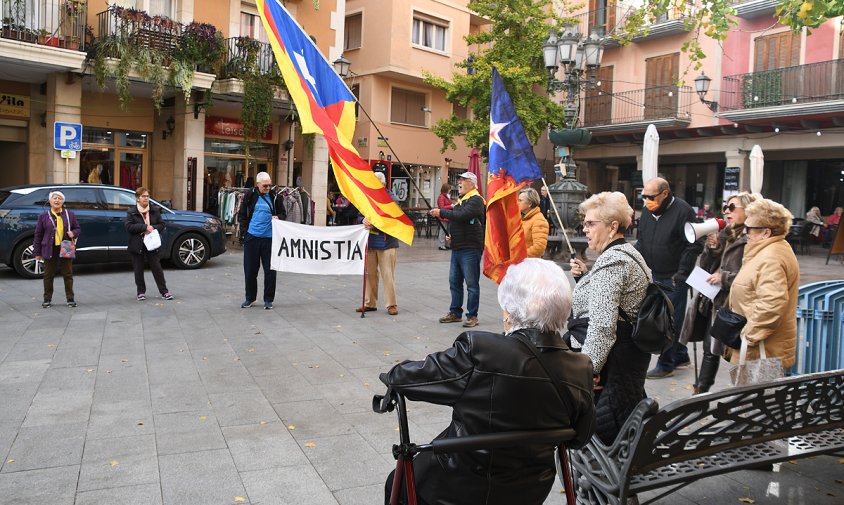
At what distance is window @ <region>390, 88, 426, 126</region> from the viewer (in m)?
29.3

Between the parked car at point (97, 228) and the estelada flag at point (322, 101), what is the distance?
567cm

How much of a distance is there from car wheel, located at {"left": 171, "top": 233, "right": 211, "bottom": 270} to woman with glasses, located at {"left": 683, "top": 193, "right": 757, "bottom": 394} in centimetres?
1108

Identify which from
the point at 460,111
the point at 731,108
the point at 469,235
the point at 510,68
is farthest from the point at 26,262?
the point at 731,108

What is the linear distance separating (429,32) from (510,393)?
1121 inches

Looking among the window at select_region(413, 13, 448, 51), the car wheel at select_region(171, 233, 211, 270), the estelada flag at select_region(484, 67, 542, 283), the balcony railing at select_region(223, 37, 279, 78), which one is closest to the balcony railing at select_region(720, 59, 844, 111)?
the window at select_region(413, 13, 448, 51)

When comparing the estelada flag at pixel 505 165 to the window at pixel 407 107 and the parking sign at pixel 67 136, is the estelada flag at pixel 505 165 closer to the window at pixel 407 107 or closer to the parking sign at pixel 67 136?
the parking sign at pixel 67 136

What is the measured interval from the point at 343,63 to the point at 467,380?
19060 millimetres

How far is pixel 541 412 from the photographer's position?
2529 mm

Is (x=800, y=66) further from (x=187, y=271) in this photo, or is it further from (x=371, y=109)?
(x=187, y=271)

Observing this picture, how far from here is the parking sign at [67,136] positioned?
17.9 m

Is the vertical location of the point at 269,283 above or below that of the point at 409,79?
below

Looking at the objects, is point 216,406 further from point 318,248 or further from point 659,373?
point 318,248

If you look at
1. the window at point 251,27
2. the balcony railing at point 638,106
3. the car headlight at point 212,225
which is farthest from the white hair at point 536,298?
the balcony railing at point 638,106

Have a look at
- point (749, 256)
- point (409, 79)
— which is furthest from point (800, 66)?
point (749, 256)
